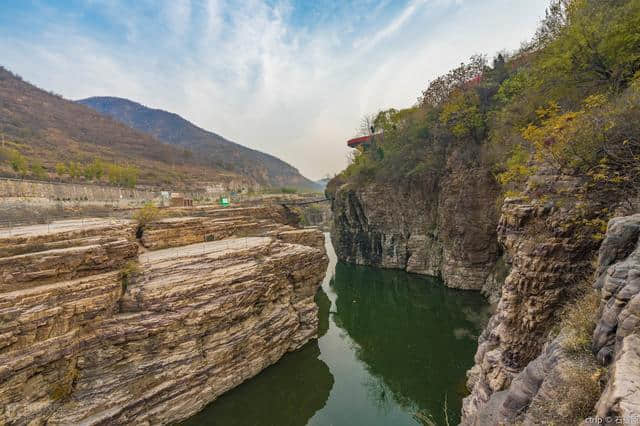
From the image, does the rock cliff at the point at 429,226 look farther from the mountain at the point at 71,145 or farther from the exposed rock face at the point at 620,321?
the mountain at the point at 71,145

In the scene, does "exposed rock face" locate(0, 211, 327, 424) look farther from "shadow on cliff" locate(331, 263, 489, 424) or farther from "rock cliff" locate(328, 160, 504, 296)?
"rock cliff" locate(328, 160, 504, 296)

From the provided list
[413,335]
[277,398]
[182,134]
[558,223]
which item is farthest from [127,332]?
[182,134]

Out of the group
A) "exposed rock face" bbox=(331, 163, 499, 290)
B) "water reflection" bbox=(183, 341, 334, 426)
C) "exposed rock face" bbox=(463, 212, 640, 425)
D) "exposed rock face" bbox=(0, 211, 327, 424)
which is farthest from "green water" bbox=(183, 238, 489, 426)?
"exposed rock face" bbox=(331, 163, 499, 290)

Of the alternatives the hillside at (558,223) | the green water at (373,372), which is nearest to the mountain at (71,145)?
the green water at (373,372)

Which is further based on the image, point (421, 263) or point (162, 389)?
point (421, 263)

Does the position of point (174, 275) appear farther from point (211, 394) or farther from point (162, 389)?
point (211, 394)

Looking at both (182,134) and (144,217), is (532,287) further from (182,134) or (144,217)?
(182,134)

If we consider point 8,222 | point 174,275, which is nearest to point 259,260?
point 174,275

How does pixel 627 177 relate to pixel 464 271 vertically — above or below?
above
